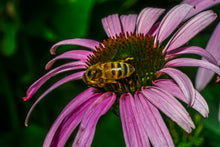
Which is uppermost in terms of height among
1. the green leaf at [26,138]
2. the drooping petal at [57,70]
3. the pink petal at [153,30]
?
the pink petal at [153,30]

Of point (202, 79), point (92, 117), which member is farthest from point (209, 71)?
point (92, 117)

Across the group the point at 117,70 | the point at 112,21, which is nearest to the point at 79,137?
the point at 117,70

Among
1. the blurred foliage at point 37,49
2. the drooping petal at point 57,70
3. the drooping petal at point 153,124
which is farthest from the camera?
the blurred foliage at point 37,49

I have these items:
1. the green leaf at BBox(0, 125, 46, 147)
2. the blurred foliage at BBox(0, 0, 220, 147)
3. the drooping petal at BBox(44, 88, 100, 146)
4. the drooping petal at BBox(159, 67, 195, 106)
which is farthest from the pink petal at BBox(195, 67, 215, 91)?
the green leaf at BBox(0, 125, 46, 147)

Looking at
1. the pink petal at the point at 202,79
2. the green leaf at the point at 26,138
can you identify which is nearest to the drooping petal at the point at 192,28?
the pink petal at the point at 202,79

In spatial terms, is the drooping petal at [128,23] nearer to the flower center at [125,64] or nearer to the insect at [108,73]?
the flower center at [125,64]

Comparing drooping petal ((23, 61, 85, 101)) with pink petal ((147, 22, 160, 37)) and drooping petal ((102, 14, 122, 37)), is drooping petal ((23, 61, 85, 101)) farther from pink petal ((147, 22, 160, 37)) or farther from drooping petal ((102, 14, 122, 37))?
pink petal ((147, 22, 160, 37))

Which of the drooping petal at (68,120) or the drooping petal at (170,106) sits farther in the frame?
the drooping petal at (68,120)
